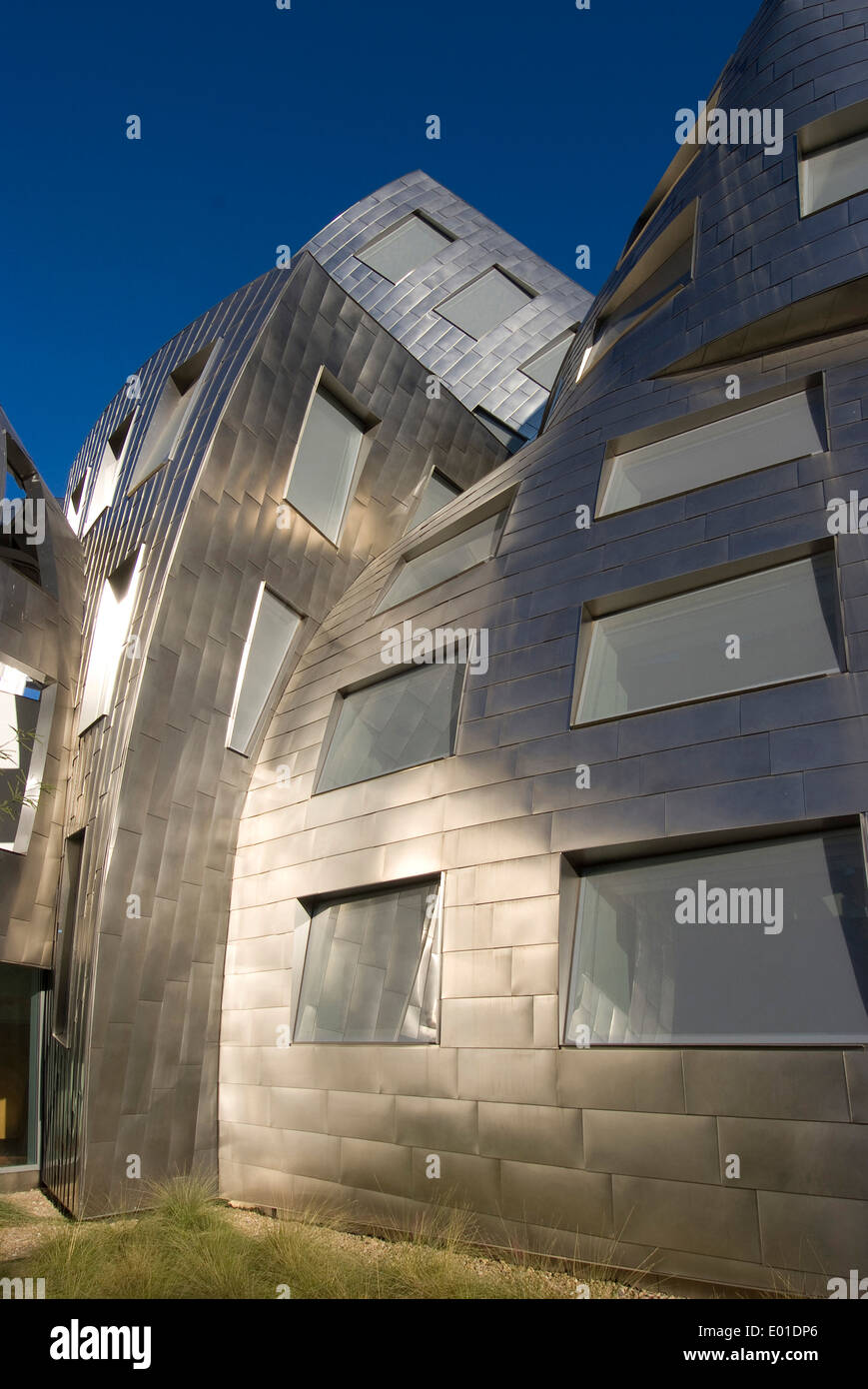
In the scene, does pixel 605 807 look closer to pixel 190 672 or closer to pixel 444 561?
pixel 444 561

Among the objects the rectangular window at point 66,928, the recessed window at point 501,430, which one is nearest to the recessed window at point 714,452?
the rectangular window at point 66,928

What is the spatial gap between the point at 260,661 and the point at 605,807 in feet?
26.3

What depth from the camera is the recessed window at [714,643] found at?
10.3 meters

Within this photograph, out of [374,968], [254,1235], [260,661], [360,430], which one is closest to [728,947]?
[374,968]

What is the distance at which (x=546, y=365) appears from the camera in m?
27.8

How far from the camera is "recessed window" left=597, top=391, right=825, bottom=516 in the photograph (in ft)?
39.8

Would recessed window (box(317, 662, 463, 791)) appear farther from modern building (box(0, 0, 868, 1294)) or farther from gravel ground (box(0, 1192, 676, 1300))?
gravel ground (box(0, 1192, 676, 1300))

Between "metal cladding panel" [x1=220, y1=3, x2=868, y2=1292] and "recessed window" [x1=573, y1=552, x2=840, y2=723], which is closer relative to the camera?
"metal cladding panel" [x1=220, y1=3, x2=868, y2=1292]

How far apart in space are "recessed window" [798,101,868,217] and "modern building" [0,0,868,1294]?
7 cm

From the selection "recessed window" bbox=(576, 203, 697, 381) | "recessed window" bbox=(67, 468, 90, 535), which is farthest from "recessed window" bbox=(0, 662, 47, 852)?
"recessed window" bbox=(576, 203, 697, 381)

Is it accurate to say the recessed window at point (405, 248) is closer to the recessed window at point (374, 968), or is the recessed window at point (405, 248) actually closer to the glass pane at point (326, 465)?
the glass pane at point (326, 465)

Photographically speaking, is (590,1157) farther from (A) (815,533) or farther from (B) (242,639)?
(B) (242,639)

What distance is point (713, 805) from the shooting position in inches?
378

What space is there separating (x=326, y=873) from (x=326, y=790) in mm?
1322
